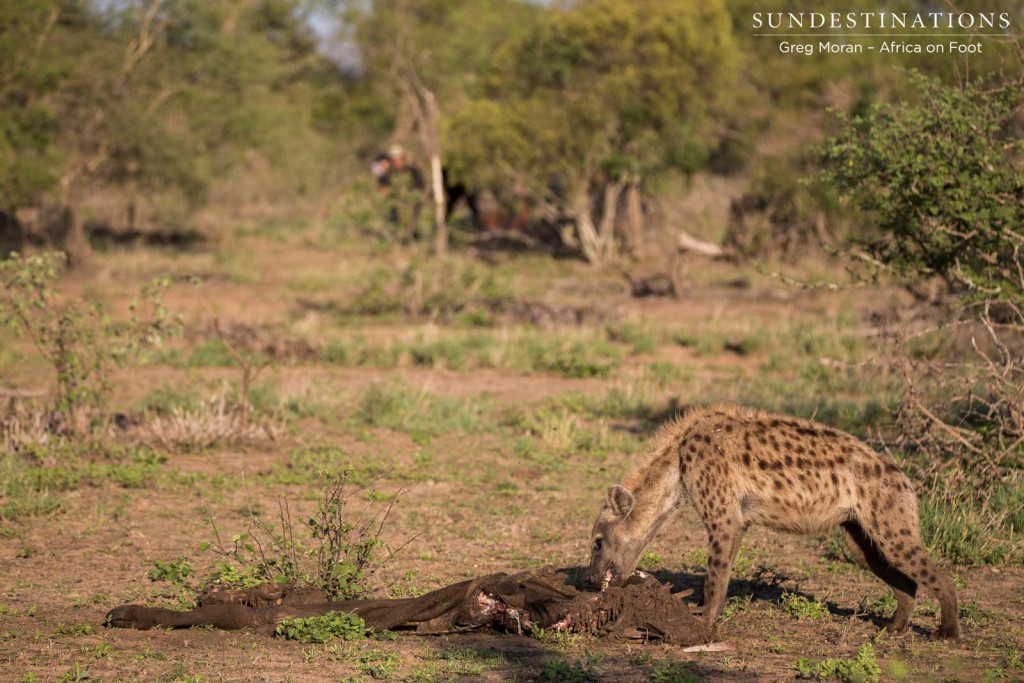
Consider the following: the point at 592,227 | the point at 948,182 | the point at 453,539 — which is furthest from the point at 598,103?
the point at 453,539

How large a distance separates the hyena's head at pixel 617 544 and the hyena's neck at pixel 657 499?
39 mm

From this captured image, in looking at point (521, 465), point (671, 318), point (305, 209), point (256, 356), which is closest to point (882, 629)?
point (521, 465)

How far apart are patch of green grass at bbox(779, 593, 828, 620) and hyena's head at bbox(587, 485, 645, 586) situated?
939mm

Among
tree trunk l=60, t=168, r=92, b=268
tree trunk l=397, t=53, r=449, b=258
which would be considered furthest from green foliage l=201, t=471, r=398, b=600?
tree trunk l=60, t=168, r=92, b=268

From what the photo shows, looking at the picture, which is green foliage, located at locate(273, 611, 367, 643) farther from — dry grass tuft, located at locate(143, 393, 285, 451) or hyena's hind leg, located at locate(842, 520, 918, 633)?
dry grass tuft, located at locate(143, 393, 285, 451)

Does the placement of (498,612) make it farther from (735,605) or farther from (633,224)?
(633,224)

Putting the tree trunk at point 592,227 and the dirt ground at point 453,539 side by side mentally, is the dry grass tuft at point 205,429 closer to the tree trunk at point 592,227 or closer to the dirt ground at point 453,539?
the dirt ground at point 453,539

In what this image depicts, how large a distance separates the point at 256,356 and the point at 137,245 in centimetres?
1103

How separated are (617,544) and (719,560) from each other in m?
0.57

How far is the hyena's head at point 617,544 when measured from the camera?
21.4ft

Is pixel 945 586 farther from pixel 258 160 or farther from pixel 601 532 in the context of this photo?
pixel 258 160

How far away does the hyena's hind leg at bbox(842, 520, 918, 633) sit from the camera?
251 inches

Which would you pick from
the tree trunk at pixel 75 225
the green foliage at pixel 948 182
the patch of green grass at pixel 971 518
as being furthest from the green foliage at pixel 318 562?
the tree trunk at pixel 75 225

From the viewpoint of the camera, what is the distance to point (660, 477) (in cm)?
658
